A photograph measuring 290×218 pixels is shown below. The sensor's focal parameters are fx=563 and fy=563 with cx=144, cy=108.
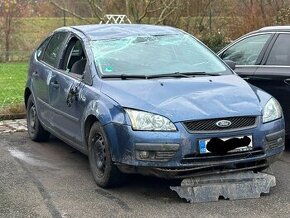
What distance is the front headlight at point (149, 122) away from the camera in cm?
480

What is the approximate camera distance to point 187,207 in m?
4.82

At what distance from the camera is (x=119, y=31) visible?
6422 mm

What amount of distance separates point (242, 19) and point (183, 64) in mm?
12585

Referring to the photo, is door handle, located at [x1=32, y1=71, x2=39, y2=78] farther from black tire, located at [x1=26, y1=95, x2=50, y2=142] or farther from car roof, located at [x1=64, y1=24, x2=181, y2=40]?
car roof, located at [x1=64, y1=24, x2=181, y2=40]

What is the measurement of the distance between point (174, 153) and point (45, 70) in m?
2.73

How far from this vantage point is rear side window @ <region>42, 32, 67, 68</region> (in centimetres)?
681

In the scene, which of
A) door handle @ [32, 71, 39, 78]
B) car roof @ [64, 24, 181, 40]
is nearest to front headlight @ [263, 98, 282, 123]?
car roof @ [64, 24, 181, 40]

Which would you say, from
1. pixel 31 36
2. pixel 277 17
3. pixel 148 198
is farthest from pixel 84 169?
pixel 31 36

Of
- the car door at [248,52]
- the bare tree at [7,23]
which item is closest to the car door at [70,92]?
the car door at [248,52]

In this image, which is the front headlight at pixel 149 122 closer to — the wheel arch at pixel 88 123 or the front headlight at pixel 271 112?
the wheel arch at pixel 88 123

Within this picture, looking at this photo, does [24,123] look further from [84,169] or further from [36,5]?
[36,5]

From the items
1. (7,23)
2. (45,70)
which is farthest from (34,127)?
(7,23)

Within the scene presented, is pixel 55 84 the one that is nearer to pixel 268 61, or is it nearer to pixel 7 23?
pixel 268 61

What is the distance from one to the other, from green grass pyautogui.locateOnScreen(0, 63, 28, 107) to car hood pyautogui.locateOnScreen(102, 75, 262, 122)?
197 inches
